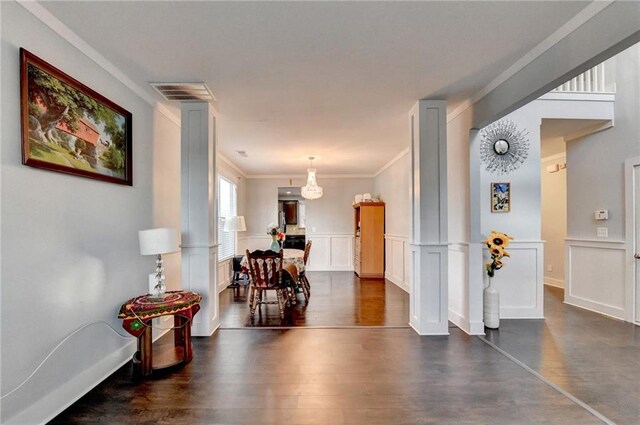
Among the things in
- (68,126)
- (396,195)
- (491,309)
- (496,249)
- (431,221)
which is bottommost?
(491,309)

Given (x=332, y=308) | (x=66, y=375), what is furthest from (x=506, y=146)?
(x=66, y=375)

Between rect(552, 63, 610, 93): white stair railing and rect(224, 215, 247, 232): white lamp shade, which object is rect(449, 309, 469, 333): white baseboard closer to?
rect(552, 63, 610, 93): white stair railing

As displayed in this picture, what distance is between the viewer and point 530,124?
13.5ft

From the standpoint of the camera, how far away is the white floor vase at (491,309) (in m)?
3.63

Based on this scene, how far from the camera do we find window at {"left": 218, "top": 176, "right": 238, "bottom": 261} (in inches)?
246

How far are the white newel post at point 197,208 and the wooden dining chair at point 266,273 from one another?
813 mm

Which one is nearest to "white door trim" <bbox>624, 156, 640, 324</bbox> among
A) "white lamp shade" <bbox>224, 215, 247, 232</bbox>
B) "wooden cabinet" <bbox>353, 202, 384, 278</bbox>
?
"wooden cabinet" <bbox>353, 202, 384, 278</bbox>

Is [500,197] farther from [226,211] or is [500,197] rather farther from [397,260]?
[226,211]

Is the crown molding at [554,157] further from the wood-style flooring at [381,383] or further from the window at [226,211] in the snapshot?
the window at [226,211]

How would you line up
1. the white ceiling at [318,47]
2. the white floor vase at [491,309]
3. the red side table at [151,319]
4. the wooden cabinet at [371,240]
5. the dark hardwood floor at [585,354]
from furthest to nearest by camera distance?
1. the wooden cabinet at [371,240]
2. the white floor vase at [491,309]
3. the red side table at [151,319]
4. the dark hardwood floor at [585,354]
5. the white ceiling at [318,47]

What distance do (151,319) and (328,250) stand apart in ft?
20.5

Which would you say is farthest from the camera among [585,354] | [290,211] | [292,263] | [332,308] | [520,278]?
[290,211]

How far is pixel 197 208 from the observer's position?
11.4 ft

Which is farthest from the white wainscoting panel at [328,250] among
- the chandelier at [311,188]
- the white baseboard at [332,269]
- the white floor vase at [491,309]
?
the white floor vase at [491,309]
